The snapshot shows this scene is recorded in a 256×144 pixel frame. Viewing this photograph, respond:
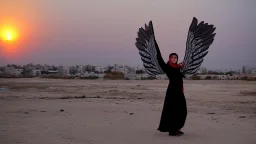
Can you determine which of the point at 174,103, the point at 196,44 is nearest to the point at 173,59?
the point at 196,44

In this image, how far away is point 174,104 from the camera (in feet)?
25.3

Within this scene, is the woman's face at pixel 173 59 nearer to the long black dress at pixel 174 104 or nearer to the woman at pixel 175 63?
the woman at pixel 175 63

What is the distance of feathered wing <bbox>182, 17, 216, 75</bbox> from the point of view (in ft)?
26.0

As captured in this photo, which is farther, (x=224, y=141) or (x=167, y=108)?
(x=167, y=108)

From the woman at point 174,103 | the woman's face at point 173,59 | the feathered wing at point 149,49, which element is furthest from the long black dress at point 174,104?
the feathered wing at point 149,49

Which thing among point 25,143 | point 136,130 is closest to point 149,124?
point 136,130

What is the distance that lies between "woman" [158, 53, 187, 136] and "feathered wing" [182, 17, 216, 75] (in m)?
0.40

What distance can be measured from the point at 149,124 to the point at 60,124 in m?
2.59

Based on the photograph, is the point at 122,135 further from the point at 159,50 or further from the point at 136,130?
the point at 159,50

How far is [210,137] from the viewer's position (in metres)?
7.59

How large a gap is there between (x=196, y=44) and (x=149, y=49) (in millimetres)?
1188

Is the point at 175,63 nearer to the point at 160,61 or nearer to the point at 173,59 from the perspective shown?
the point at 173,59

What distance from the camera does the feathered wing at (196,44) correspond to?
7.92m

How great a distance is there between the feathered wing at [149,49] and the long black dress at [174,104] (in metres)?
0.37
